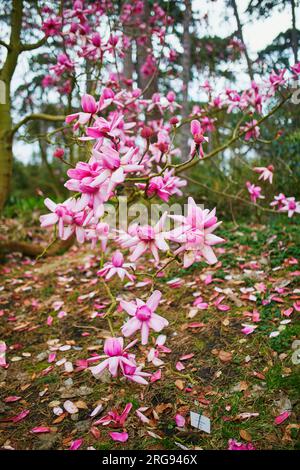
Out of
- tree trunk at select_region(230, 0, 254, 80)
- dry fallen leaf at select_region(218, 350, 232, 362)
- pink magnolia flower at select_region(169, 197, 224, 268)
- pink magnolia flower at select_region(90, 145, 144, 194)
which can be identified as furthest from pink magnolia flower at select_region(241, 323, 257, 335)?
tree trunk at select_region(230, 0, 254, 80)

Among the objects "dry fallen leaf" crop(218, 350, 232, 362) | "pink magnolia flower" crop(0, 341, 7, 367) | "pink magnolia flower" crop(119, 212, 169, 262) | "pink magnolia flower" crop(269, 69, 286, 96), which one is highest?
"pink magnolia flower" crop(269, 69, 286, 96)

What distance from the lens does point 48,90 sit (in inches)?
220

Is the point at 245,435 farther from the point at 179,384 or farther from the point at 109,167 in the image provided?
the point at 109,167

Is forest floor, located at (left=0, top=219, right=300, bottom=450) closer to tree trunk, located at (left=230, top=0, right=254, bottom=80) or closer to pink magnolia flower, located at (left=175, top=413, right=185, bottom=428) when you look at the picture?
pink magnolia flower, located at (left=175, top=413, right=185, bottom=428)

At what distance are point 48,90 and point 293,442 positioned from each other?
18.4ft

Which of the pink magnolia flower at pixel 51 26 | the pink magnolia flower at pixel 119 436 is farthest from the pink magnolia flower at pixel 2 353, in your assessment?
the pink magnolia flower at pixel 51 26

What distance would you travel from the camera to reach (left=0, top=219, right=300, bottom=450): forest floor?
61.8 inches

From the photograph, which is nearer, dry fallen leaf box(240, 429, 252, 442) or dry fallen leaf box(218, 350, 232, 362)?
dry fallen leaf box(240, 429, 252, 442)

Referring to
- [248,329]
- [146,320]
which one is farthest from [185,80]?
[146,320]

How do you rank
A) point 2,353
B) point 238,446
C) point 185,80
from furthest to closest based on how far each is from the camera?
point 185,80 → point 2,353 → point 238,446

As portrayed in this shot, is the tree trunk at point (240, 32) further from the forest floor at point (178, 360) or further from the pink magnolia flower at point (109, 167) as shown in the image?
the pink magnolia flower at point (109, 167)

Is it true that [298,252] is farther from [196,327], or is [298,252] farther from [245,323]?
[196,327]

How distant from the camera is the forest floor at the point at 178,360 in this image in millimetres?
1570

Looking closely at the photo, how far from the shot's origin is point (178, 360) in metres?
1.99
